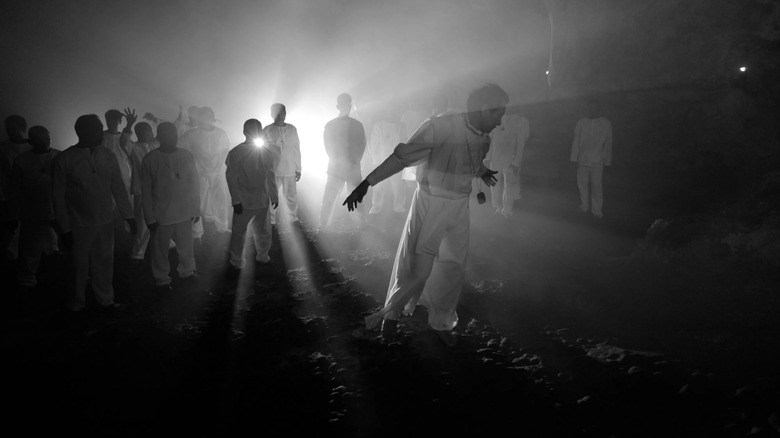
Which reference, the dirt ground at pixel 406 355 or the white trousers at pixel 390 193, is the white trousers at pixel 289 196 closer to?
the white trousers at pixel 390 193

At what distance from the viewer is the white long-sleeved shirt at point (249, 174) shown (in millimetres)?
4598

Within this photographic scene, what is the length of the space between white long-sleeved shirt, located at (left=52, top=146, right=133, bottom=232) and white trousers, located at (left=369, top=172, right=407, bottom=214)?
4.84 metres

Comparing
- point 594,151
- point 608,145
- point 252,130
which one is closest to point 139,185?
point 252,130

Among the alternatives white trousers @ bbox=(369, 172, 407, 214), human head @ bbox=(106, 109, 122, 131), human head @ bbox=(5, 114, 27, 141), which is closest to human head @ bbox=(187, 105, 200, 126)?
Answer: human head @ bbox=(106, 109, 122, 131)

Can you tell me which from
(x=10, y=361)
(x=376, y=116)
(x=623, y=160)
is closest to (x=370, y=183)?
(x=10, y=361)

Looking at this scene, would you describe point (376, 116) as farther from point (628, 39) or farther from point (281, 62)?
point (281, 62)

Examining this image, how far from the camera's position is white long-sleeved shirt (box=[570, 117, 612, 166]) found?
6590 mm

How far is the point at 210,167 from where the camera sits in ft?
21.8

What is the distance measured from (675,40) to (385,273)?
7218 mm

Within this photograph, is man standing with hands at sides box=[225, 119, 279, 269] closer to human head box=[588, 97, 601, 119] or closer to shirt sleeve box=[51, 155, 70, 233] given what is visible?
shirt sleeve box=[51, 155, 70, 233]

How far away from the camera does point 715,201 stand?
6.14 metres

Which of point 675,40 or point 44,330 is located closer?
point 44,330

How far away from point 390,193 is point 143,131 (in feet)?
14.8

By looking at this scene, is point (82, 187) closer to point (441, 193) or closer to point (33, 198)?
point (33, 198)
